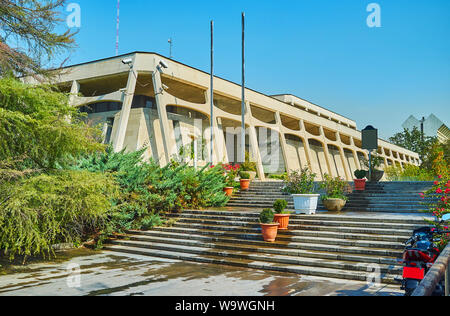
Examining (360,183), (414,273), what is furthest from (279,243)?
(360,183)

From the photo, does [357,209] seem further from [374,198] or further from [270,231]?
[270,231]

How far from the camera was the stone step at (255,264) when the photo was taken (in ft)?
21.8

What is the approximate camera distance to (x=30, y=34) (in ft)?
27.8

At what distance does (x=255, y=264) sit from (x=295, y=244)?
4.41 feet

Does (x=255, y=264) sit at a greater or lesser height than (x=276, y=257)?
lesser

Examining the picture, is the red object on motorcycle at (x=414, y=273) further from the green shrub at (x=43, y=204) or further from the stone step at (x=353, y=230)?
the green shrub at (x=43, y=204)

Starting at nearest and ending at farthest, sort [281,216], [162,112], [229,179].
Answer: [281,216], [229,179], [162,112]

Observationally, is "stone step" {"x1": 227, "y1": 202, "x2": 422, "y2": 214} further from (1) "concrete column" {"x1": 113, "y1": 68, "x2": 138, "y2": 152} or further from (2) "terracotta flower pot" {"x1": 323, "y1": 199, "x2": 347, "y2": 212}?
(1) "concrete column" {"x1": 113, "y1": 68, "x2": 138, "y2": 152}

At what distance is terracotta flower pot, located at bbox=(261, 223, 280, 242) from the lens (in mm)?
8691

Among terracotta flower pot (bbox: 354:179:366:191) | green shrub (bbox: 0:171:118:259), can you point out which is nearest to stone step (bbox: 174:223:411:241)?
green shrub (bbox: 0:171:118:259)

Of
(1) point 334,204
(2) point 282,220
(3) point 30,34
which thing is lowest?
(2) point 282,220

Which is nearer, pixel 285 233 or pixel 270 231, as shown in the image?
pixel 270 231

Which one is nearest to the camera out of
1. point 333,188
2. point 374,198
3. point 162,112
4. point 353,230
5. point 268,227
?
point 353,230

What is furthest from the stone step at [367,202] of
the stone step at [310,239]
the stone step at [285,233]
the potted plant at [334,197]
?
the stone step at [310,239]
